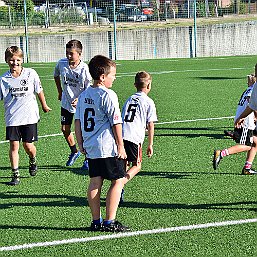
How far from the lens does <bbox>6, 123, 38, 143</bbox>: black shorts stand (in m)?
9.41

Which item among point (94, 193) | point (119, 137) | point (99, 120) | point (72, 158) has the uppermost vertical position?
point (99, 120)

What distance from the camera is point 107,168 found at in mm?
6914

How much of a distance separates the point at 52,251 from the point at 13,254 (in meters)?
0.34

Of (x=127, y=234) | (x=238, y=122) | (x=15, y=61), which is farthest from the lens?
(x=15, y=61)

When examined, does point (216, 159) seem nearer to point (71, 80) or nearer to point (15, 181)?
Answer: point (71, 80)

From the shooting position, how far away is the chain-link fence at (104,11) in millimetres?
35719

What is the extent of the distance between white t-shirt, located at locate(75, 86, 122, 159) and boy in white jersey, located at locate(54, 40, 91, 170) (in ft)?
10.4

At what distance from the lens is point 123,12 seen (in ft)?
120

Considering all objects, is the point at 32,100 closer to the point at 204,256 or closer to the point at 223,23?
the point at 204,256

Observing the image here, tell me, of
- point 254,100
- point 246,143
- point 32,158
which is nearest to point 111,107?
point 254,100

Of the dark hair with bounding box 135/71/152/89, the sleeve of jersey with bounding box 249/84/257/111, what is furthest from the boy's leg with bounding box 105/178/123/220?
the sleeve of jersey with bounding box 249/84/257/111

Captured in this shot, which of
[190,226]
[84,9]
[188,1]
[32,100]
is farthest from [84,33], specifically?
[190,226]

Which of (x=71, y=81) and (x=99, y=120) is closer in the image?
(x=99, y=120)

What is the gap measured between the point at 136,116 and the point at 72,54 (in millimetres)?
2456
